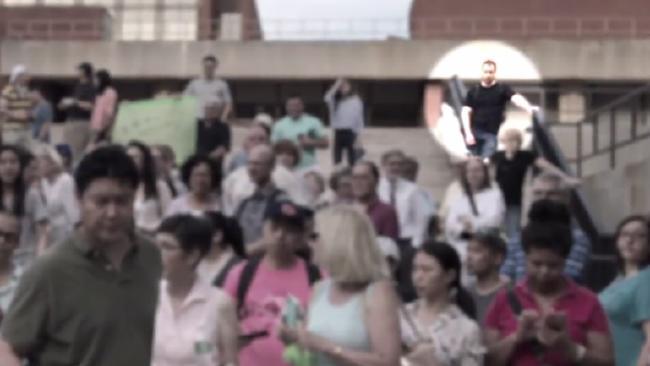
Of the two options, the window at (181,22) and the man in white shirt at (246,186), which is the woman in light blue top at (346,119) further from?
the window at (181,22)

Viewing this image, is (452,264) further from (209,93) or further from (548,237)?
(209,93)

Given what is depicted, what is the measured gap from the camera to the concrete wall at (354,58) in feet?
15.4

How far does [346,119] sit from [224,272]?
6.81 meters

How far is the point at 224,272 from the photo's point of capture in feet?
28.6

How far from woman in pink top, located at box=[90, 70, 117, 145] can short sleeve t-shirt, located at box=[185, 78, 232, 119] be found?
92cm

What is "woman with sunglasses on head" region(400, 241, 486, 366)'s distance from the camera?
275 inches

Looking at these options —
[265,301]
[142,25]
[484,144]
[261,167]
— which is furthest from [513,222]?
[142,25]

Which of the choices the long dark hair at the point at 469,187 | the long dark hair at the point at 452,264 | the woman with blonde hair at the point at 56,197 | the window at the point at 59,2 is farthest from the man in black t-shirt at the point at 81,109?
the long dark hair at the point at 452,264

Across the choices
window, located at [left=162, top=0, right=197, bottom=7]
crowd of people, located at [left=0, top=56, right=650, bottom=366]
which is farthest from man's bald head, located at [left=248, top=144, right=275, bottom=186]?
window, located at [left=162, top=0, right=197, bottom=7]

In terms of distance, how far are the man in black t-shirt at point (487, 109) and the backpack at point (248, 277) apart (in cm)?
415

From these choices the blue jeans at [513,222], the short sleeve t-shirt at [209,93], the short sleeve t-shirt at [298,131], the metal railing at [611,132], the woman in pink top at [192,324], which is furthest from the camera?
the short sleeve t-shirt at [298,131]

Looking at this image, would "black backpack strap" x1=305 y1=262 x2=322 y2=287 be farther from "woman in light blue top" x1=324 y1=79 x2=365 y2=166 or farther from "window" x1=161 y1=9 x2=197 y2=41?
"window" x1=161 y1=9 x2=197 y2=41

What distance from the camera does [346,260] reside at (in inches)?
258

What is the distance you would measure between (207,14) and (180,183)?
6.23 m
